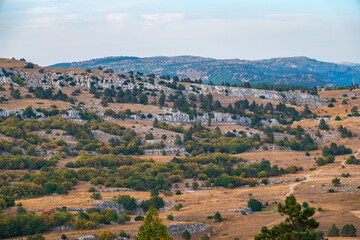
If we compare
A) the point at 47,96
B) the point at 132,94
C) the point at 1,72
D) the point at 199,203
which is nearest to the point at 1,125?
the point at 47,96

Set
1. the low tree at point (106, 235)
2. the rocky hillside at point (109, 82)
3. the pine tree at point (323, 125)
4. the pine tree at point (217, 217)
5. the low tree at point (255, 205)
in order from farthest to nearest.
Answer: the rocky hillside at point (109, 82)
the pine tree at point (323, 125)
the low tree at point (255, 205)
the pine tree at point (217, 217)
the low tree at point (106, 235)

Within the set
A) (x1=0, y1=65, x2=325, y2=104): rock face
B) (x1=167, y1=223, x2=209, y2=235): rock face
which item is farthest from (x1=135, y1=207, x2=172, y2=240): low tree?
(x1=0, y1=65, x2=325, y2=104): rock face

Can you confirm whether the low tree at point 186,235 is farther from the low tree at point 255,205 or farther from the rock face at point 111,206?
the low tree at point 255,205

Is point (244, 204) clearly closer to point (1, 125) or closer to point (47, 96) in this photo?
point (1, 125)

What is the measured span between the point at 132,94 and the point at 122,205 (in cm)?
7919

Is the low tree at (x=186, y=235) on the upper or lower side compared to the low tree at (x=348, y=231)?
lower

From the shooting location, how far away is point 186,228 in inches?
1934

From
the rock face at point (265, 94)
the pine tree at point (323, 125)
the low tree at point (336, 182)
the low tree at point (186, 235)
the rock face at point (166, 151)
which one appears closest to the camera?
the low tree at point (186, 235)

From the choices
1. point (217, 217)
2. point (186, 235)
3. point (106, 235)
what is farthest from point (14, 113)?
point (186, 235)

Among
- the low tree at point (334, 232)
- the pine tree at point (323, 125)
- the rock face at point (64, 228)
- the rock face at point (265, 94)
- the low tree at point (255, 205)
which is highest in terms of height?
the rock face at point (265, 94)

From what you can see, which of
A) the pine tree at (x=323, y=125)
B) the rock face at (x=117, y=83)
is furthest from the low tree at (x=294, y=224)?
the rock face at (x=117, y=83)

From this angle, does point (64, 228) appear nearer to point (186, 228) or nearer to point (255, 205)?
point (186, 228)

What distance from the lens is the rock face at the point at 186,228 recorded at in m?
48.0

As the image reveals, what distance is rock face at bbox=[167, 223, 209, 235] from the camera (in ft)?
157
